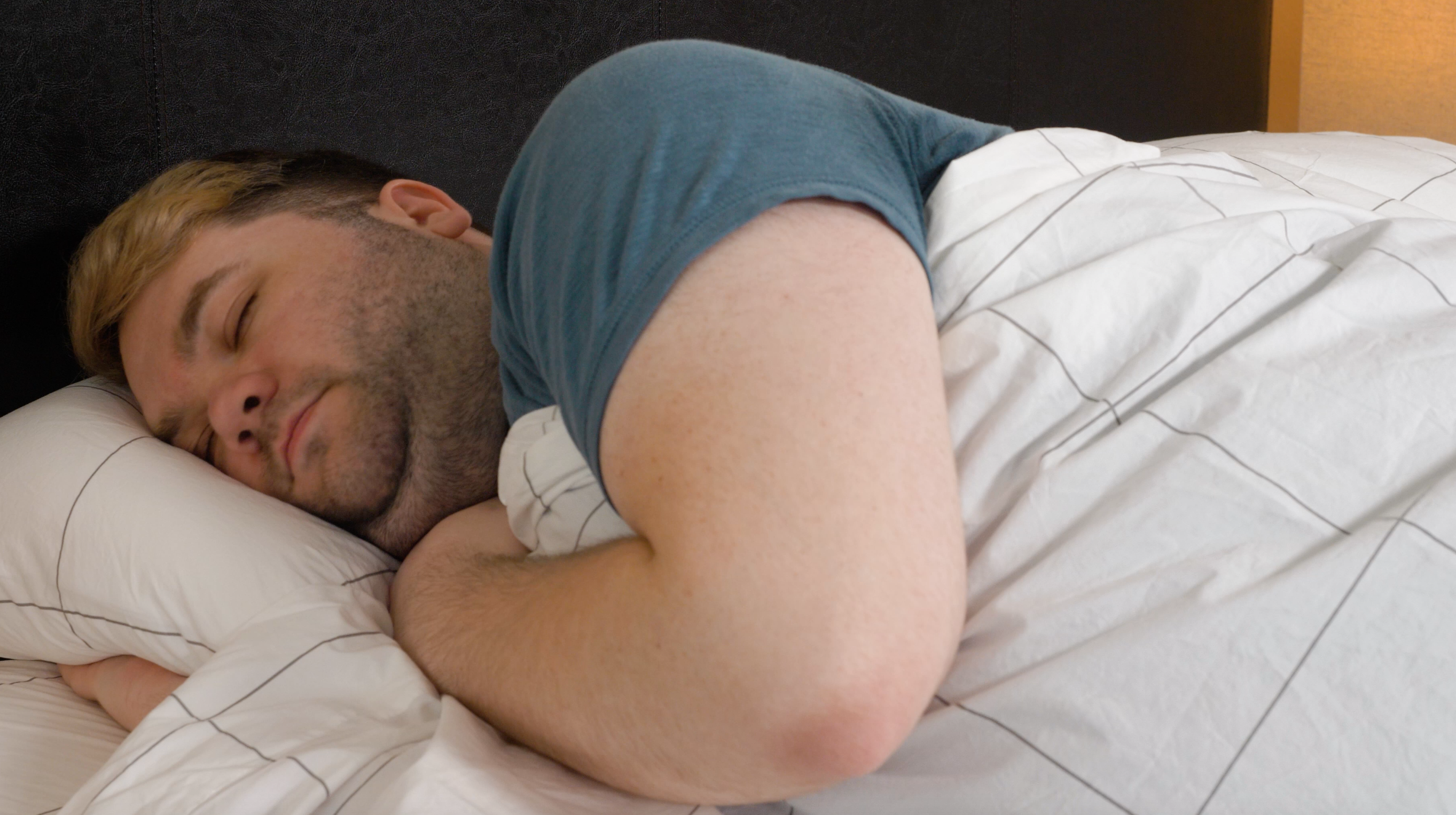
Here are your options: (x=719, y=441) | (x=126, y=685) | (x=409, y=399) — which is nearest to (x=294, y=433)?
(x=409, y=399)

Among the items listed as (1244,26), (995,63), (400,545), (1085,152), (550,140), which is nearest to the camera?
(550,140)

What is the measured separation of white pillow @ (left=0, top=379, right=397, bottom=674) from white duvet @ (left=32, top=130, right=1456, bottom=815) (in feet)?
0.31

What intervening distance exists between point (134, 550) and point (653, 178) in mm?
616

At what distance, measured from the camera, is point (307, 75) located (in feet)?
4.01

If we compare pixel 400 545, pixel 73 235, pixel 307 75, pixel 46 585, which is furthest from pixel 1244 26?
pixel 46 585

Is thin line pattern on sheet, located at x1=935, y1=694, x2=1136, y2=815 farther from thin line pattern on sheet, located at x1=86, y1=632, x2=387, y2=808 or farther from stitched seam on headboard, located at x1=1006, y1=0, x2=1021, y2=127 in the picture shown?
stitched seam on headboard, located at x1=1006, y1=0, x2=1021, y2=127

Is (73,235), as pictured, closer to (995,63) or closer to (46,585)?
(46,585)

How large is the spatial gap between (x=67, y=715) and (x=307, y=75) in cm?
76

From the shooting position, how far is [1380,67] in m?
2.28

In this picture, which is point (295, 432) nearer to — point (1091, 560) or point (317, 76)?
point (317, 76)

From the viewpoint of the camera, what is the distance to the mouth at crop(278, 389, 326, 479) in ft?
3.18

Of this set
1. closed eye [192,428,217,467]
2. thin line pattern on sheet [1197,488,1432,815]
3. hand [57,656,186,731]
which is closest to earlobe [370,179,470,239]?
closed eye [192,428,217,467]

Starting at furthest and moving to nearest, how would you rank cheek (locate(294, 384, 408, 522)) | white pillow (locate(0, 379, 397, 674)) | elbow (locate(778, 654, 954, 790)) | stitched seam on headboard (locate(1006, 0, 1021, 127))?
stitched seam on headboard (locate(1006, 0, 1021, 127)) → cheek (locate(294, 384, 408, 522)) → white pillow (locate(0, 379, 397, 674)) → elbow (locate(778, 654, 954, 790))

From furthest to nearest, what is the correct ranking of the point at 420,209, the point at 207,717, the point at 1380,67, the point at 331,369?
the point at 1380,67 → the point at 420,209 → the point at 331,369 → the point at 207,717
